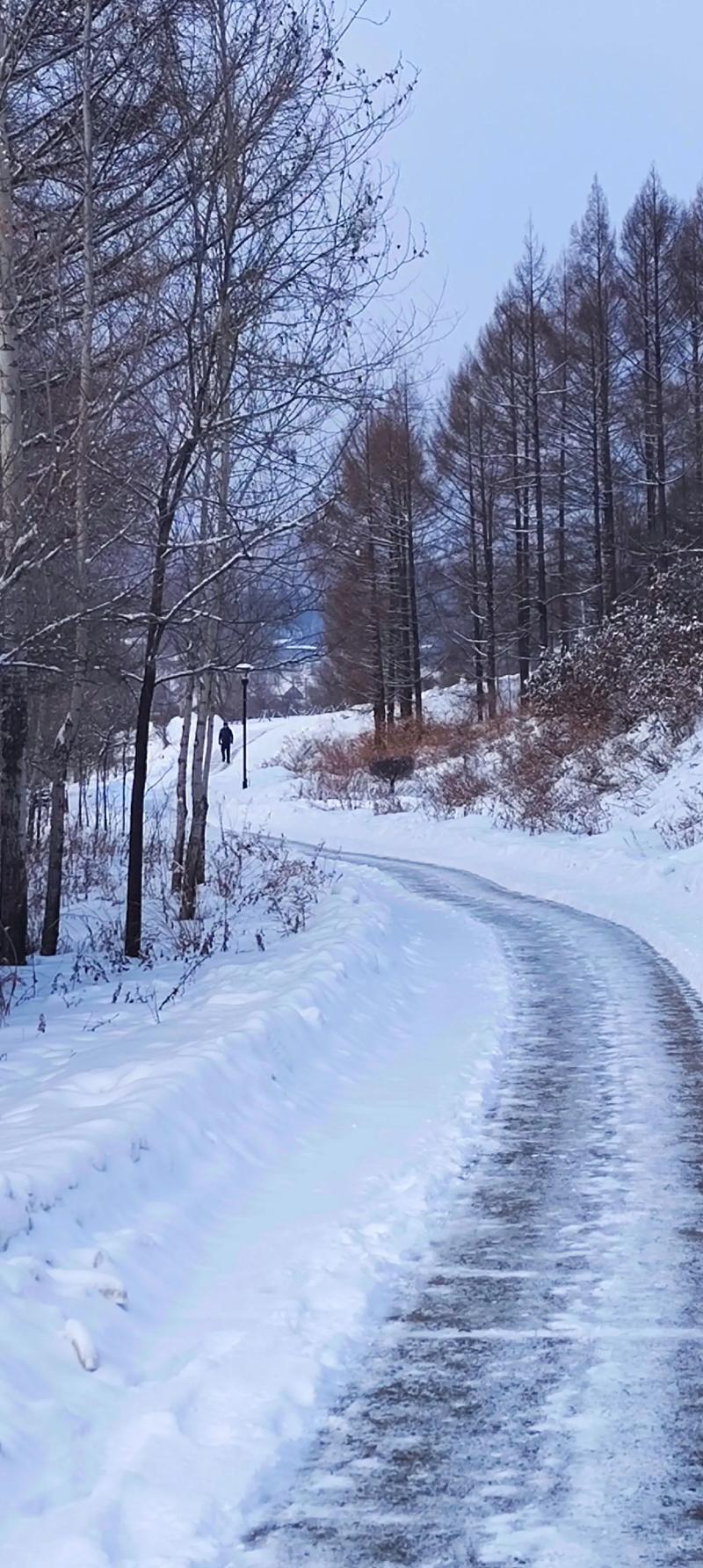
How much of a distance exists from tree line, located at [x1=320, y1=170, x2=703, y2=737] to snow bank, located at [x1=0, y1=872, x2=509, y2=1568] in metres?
23.3

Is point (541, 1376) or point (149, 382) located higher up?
point (149, 382)

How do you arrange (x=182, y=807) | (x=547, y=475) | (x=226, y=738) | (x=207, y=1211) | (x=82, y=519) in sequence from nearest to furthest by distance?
(x=207, y=1211) < (x=82, y=519) < (x=182, y=807) < (x=547, y=475) < (x=226, y=738)

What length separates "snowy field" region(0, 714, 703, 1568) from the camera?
3434 mm

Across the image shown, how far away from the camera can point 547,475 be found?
35500 mm

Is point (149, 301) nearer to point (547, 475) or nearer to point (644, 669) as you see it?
point (644, 669)

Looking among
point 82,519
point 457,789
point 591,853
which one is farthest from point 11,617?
point 457,789

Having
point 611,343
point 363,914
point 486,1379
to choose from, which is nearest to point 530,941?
point 363,914

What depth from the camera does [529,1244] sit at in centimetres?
516

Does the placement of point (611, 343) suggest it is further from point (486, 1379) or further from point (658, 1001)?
point (486, 1379)

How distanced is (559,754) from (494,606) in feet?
43.3

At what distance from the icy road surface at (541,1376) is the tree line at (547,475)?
25.3 meters

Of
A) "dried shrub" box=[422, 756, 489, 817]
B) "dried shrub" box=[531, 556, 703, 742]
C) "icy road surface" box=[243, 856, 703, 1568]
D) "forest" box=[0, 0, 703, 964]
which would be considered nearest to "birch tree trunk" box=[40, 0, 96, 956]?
"forest" box=[0, 0, 703, 964]

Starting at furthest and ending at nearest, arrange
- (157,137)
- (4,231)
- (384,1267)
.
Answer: (157,137)
(4,231)
(384,1267)

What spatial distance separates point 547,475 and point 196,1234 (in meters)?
32.4
